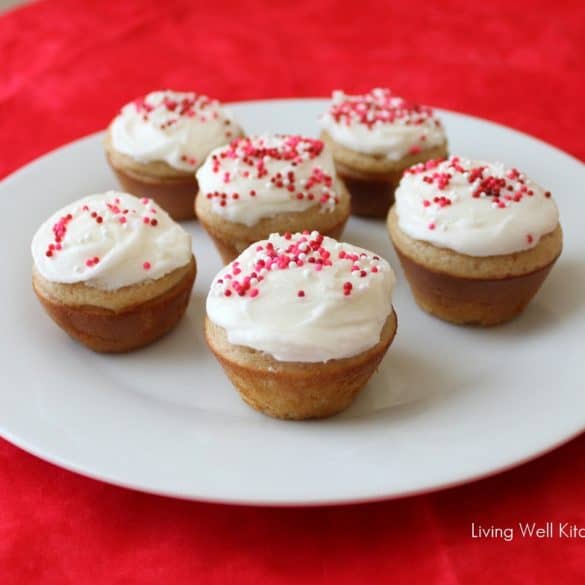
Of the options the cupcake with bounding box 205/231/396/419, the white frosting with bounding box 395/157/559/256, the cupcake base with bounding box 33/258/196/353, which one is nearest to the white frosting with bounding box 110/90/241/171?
the cupcake base with bounding box 33/258/196/353

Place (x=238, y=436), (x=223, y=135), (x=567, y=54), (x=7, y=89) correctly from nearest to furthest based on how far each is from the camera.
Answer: (x=238, y=436)
(x=223, y=135)
(x=7, y=89)
(x=567, y=54)

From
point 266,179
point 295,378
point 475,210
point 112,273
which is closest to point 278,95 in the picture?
point 266,179

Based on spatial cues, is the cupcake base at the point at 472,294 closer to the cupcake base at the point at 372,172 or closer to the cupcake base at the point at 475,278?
the cupcake base at the point at 475,278

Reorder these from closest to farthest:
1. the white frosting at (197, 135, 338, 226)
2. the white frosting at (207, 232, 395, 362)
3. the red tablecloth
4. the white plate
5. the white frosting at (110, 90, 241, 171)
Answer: the red tablecloth < the white plate < the white frosting at (207, 232, 395, 362) < the white frosting at (197, 135, 338, 226) < the white frosting at (110, 90, 241, 171)

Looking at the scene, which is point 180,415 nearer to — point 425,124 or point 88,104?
point 425,124

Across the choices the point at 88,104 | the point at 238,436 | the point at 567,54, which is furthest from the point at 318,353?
the point at 567,54

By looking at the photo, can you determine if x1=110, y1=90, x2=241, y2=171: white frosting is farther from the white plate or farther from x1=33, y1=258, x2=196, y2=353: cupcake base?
x1=33, y1=258, x2=196, y2=353: cupcake base

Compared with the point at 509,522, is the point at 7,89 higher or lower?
lower
